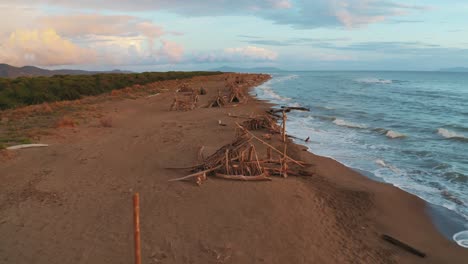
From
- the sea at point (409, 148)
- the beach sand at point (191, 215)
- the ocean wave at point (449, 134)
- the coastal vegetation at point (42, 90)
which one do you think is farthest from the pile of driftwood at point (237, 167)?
the coastal vegetation at point (42, 90)

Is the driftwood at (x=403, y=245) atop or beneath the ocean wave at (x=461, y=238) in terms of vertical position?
atop

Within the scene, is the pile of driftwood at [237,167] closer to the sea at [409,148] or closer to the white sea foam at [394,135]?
the sea at [409,148]

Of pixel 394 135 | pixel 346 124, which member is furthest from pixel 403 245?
pixel 346 124

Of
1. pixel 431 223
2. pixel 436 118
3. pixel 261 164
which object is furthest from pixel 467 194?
pixel 436 118

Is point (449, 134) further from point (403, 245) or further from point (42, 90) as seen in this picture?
point (42, 90)

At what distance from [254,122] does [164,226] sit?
34.5 feet

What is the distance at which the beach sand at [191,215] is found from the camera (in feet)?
20.7

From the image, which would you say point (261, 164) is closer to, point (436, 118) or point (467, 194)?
point (467, 194)

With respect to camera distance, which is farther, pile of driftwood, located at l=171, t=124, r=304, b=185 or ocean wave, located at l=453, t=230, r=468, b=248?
pile of driftwood, located at l=171, t=124, r=304, b=185

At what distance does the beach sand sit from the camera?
6.32 meters

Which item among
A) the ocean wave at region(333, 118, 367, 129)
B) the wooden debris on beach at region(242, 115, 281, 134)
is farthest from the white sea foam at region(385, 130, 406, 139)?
the wooden debris on beach at region(242, 115, 281, 134)

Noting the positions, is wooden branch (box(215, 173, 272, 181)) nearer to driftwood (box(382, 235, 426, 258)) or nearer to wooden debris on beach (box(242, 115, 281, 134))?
driftwood (box(382, 235, 426, 258))

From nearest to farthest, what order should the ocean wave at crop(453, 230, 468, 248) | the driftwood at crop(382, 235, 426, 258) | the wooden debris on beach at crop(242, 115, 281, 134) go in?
1. the driftwood at crop(382, 235, 426, 258)
2. the ocean wave at crop(453, 230, 468, 248)
3. the wooden debris on beach at crop(242, 115, 281, 134)

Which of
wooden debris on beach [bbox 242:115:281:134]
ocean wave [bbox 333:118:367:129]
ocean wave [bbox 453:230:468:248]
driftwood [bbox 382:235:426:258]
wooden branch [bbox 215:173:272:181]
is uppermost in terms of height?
wooden debris on beach [bbox 242:115:281:134]
